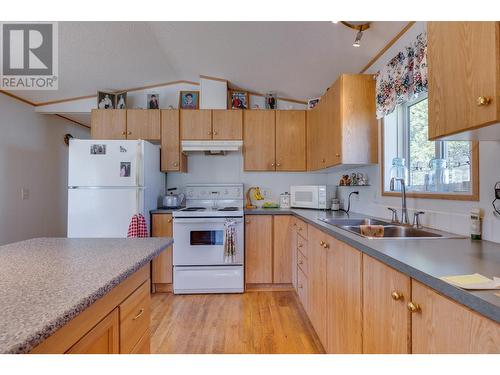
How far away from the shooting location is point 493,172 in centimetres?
126

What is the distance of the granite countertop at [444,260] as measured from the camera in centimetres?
64

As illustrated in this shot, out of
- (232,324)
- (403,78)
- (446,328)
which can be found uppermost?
(403,78)

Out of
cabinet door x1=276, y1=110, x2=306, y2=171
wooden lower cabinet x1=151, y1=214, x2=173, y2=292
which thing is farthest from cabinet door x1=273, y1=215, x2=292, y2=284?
wooden lower cabinet x1=151, y1=214, x2=173, y2=292

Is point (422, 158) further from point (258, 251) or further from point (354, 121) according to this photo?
point (258, 251)

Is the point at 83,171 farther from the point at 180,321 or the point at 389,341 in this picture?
the point at 389,341

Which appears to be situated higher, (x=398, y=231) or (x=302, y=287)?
(x=398, y=231)

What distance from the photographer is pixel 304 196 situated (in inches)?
125

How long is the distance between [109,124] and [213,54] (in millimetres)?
1499

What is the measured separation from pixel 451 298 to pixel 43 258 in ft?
4.35

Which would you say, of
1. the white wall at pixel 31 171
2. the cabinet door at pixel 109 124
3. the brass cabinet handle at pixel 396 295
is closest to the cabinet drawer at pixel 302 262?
the brass cabinet handle at pixel 396 295

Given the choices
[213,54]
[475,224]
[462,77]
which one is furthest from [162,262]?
[462,77]

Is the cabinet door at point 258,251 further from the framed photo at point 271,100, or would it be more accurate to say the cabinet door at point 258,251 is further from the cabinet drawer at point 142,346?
the cabinet drawer at point 142,346

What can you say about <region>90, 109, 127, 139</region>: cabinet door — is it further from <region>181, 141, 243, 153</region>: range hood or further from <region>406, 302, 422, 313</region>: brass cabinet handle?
<region>406, 302, 422, 313</region>: brass cabinet handle
